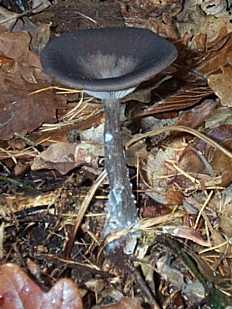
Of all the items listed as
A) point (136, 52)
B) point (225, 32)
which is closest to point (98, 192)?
point (136, 52)

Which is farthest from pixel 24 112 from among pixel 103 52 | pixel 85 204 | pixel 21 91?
pixel 103 52

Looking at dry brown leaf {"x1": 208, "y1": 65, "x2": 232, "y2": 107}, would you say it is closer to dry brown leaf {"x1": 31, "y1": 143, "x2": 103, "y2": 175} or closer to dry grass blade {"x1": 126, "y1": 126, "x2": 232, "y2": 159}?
dry grass blade {"x1": 126, "y1": 126, "x2": 232, "y2": 159}

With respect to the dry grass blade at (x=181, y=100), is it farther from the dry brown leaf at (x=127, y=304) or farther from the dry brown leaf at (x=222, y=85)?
the dry brown leaf at (x=127, y=304)

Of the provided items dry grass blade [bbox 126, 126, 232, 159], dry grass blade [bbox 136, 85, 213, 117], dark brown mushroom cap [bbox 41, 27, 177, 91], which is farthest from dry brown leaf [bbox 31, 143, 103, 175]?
dark brown mushroom cap [bbox 41, 27, 177, 91]

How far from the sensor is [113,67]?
1.99 meters

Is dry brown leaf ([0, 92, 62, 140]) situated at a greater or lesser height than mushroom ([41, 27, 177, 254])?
lesser

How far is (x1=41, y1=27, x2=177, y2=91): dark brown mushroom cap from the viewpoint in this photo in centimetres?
191

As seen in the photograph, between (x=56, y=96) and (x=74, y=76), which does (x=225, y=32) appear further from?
(x=74, y=76)

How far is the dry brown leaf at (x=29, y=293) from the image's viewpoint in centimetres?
174

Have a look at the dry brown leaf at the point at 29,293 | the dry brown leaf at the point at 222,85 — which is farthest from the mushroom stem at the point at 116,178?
the dry brown leaf at the point at 222,85

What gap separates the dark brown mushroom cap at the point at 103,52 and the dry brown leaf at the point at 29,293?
0.51 m

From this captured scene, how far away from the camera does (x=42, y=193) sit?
7.36ft

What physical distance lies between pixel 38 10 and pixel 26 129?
31.6 inches

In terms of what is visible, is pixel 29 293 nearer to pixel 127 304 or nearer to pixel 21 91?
pixel 127 304
